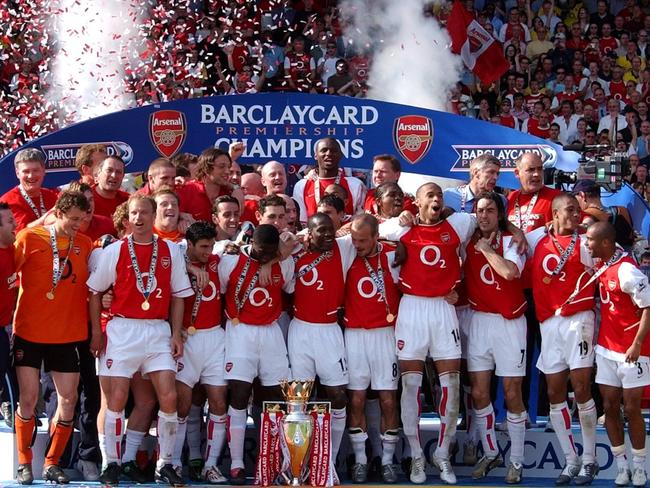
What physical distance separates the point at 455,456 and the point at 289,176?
15.8 ft

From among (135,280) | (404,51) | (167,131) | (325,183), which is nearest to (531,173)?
(325,183)

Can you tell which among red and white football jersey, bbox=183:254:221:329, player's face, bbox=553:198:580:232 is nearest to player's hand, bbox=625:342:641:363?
player's face, bbox=553:198:580:232

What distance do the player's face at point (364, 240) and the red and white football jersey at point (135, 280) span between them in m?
1.22

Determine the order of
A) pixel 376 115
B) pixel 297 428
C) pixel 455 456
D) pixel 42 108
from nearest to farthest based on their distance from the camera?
pixel 297 428, pixel 455 456, pixel 376 115, pixel 42 108

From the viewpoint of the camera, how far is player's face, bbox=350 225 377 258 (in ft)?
31.7

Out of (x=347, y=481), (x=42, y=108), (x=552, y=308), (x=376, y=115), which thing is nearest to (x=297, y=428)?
(x=347, y=481)

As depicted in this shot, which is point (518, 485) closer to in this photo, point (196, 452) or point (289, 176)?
point (196, 452)

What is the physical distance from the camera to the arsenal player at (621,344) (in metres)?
9.42

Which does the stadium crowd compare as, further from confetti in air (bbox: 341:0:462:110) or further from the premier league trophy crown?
confetti in air (bbox: 341:0:462:110)

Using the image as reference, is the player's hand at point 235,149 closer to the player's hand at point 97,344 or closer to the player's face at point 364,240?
the player's face at point 364,240

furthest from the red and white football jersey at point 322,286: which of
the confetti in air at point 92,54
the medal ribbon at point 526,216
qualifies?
the confetti in air at point 92,54

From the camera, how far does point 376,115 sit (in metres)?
11.9

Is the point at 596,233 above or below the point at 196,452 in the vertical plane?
above

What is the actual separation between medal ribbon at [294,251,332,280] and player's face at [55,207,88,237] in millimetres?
1536
